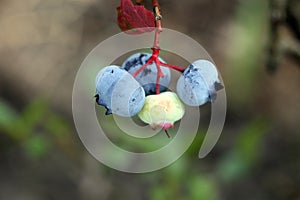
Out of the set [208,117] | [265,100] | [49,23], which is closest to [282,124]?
[265,100]

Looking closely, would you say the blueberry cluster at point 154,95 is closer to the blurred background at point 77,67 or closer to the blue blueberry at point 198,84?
the blue blueberry at point 198,84

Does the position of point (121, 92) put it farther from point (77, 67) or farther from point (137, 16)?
point (77, 67)

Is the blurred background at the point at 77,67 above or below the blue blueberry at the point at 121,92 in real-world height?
above

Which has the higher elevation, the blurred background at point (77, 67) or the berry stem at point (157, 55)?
the blurred background at point (77, 67)

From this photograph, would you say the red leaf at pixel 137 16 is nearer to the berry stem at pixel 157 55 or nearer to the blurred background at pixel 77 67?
the berry stem at pixel 157 55

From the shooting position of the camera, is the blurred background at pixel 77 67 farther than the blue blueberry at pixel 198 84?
Yes

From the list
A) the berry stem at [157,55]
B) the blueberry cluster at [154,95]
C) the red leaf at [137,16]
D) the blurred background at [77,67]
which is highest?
the blurred background at [77,67]

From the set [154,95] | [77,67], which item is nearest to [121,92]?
[154,95]

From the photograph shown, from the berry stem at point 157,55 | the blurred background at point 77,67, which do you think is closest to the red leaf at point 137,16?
the berry stem at point 157,55

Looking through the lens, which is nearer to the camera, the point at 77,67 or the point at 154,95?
the point at 154,95

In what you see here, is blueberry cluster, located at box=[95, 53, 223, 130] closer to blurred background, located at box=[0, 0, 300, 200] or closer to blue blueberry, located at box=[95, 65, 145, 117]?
blue blueberry, located at box=[95, 65, 145, 117]
